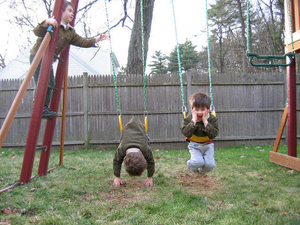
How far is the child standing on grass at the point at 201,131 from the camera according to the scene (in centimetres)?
361

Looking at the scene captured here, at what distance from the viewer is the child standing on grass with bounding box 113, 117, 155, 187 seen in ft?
10.8

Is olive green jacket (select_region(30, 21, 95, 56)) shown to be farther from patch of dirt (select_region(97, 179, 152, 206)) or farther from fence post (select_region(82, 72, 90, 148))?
fence post (select_region(82, 72, 90, 148))

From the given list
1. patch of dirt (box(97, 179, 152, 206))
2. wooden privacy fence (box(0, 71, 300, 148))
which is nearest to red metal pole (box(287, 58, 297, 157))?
patch of dirt (box(97, 179, 152, 206))

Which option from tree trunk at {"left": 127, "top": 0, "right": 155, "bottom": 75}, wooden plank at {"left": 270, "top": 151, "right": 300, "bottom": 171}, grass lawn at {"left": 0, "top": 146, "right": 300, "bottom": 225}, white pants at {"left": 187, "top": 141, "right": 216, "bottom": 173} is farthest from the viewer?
tree trunk at {"left": 127, "top": 0, "right": 155, "bottom": 75}

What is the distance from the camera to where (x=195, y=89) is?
27.6 ft

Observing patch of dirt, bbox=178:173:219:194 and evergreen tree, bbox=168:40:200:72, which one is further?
evergreen tree, bbox=168:40:200:72

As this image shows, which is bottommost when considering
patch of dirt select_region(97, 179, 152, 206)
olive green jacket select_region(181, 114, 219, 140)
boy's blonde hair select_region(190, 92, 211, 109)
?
patch of dirt select_region(97, 179, 152, 206)

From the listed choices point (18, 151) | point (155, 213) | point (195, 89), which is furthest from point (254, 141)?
point (18, 151)

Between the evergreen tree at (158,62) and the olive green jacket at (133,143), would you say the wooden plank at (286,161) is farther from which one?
the evergreen tree at (158,62)

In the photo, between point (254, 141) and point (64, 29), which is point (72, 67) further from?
point (64, 29)

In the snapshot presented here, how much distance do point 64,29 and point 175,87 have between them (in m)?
4.76

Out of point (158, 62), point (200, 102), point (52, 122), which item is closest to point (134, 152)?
point (200, 102)

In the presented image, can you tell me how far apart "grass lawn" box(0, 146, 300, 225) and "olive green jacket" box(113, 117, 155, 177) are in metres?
0.36

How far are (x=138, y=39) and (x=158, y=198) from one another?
21.2 ft
